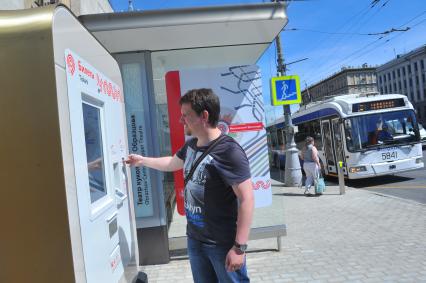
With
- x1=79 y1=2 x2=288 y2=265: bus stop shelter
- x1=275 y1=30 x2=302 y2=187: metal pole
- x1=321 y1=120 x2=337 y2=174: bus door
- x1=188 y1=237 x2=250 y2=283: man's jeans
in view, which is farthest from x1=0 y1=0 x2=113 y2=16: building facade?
x1=321 y1=120 x2=337 y2=174: bus door

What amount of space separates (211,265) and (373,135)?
1156cm

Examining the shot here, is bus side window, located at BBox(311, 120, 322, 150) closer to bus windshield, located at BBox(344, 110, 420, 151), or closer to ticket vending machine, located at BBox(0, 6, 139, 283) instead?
bus windshield, located at BBox(344, 110, 420, 151)

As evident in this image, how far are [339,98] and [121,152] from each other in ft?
41.4

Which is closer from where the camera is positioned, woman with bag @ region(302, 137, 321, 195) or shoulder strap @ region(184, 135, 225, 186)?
shoulder strap @ region(184, 135, 225, 186)

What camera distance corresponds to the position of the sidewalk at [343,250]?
195 inches

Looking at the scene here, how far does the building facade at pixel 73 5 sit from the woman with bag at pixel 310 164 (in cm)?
660

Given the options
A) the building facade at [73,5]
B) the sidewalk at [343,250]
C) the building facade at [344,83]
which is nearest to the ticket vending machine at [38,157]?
the building facade at [73,5]

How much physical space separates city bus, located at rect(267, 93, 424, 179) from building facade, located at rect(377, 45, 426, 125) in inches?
3274

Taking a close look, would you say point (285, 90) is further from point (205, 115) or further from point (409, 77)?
point (409, 77)

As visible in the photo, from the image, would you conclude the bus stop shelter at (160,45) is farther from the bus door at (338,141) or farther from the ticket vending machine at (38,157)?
the bus door at (338,141)

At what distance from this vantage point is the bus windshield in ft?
43.2

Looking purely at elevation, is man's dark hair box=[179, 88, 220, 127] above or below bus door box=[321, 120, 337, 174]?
above

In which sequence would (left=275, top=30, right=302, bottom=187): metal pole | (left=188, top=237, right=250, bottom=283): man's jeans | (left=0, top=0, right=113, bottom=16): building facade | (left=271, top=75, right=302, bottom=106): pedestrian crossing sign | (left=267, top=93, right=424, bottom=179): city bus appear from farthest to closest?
1. (left=275, top=30, right=302, bottom=187): metal pole
2. (left=267, top=93, right=424, bottom=179): city bus
3. (left=271, top=75, right=302, bottom=106): pedestrian crossing sign
4. (left=0, top=0, right=113, bottom=16): building facade
5. (left=188, top=237, right=250, bottom=283): man's jeans

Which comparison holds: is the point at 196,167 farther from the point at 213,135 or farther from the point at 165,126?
the point at 165,126
